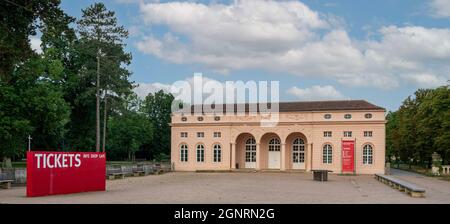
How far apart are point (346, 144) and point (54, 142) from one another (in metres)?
28.7

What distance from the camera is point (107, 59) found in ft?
154

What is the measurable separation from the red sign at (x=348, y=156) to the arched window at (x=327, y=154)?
1656 millimetres

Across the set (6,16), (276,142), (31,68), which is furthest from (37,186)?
(276,142)

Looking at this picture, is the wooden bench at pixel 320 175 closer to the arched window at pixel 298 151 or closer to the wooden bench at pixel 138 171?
the wooden bench at pixel 138 171

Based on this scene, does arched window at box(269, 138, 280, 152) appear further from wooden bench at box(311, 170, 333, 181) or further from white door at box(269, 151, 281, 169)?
wooden bench at box(311, 170, 333, 181)

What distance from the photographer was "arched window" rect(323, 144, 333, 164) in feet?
154

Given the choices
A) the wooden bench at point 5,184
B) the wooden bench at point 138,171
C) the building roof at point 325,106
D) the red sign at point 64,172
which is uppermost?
the building roof at point 325,106

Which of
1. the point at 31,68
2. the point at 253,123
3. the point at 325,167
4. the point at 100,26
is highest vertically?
the point at 100,26

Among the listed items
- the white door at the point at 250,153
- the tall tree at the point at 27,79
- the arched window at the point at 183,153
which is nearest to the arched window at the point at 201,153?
Result: the arched window at the point at 183,153

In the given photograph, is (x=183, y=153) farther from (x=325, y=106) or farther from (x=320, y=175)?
(x=320, y=175)

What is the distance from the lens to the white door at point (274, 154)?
166ft

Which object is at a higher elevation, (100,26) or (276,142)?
(100,26)
